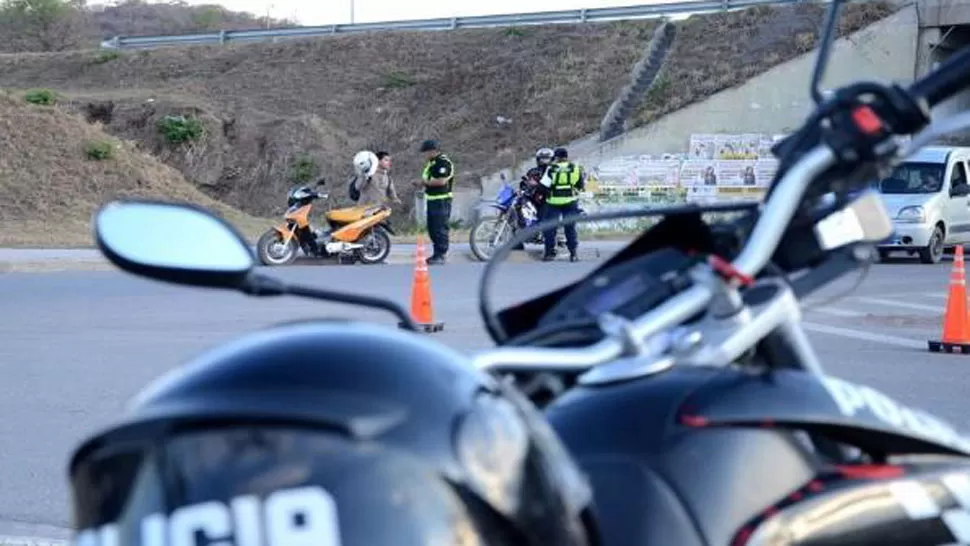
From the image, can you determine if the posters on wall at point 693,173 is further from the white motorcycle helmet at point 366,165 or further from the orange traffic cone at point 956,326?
the orange traffic cone at point 956,326

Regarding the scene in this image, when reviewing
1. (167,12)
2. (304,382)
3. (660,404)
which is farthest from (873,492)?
(167,12)

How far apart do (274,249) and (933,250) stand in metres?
9.98

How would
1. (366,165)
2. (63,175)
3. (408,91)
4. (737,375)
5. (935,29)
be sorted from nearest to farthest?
(737,375) < (366,165) < (63,175) < (935,29) < (408,91)

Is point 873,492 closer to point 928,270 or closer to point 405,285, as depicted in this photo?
point 405,285

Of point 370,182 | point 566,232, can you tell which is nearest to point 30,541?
point 566,232

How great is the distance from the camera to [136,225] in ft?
7.00

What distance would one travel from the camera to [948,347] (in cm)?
1252

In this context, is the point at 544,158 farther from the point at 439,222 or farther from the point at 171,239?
the point at 171,239

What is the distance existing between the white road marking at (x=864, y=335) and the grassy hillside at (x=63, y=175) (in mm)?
17487

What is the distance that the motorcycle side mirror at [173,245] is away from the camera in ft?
6.71

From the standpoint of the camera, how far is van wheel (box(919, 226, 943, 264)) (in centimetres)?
2436

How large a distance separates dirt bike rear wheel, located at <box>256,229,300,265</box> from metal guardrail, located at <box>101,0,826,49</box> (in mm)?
25563

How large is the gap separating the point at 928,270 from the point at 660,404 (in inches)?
838

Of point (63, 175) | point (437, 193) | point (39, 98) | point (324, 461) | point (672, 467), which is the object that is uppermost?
point (324, 461)
